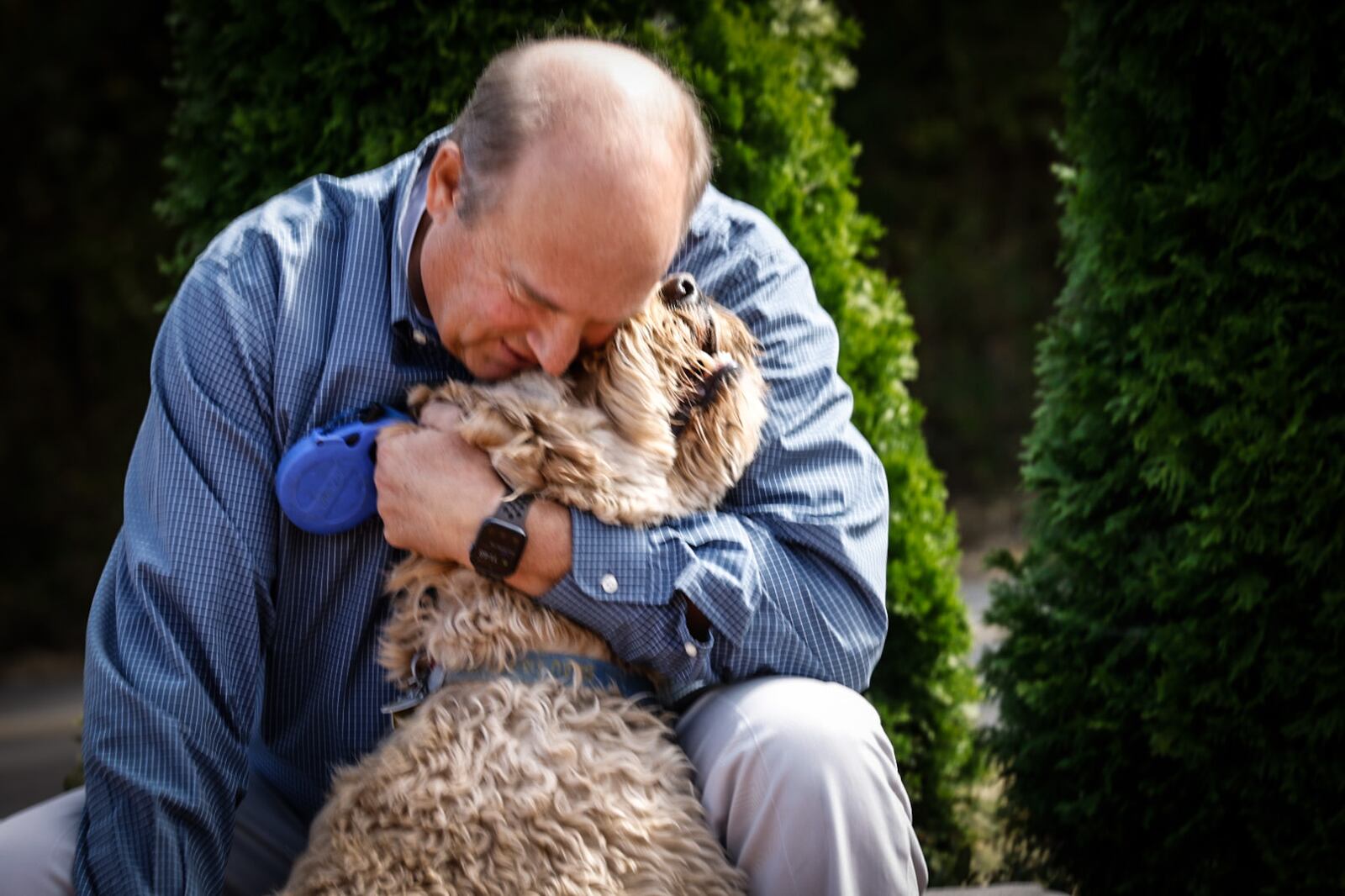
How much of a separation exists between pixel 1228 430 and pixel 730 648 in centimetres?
162

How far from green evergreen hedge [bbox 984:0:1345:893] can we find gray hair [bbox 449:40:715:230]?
1.53m

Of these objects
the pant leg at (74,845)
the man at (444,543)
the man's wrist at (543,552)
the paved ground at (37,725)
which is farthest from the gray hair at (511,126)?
the paved ground at (37,725)

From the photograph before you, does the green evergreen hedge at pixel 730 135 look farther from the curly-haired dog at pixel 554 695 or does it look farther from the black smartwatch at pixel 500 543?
the black smartwatch at pixel 500 543

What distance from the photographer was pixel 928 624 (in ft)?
11.4

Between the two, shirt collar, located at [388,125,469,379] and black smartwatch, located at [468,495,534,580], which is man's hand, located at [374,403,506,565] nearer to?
black smartwatch, located at [468,495,534,580]

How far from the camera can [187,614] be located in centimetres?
217

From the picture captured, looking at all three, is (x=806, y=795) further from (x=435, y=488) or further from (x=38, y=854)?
(x=38, y=854)

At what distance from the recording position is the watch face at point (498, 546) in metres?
2.08

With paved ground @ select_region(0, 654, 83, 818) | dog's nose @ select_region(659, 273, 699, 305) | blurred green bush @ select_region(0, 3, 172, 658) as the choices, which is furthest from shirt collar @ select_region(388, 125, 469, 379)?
Answer: blurred green bush @ select_region(0, 3, 172, 658)

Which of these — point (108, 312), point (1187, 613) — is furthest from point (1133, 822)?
point (108, 312)

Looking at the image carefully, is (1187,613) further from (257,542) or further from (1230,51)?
(257,542)

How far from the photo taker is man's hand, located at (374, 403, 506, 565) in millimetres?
2109

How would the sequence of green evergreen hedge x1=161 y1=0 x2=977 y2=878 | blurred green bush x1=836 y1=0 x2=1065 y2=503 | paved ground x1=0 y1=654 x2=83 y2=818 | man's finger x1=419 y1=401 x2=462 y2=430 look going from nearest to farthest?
man's finger x1=419 y1=401 x2=462 y2=430 → green evergreen hedge x1=161 y1=0 x2=977 y2=878 → paved ground x1=0 y1=654 x2=83 y2=818 → blurred green bush x1=836 y1=0 x2=1065 y2=503

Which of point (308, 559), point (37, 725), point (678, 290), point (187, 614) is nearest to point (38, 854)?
point (187, 614)
